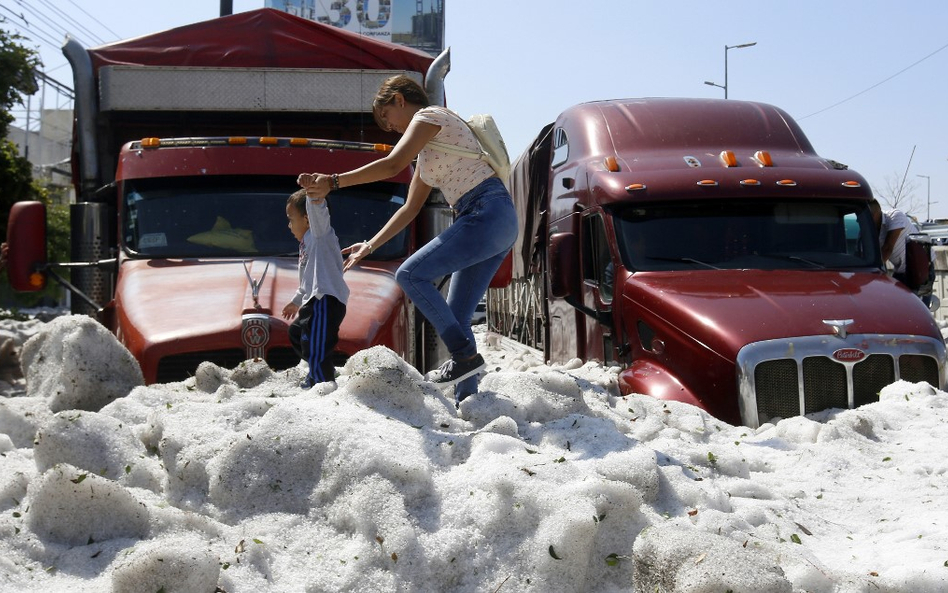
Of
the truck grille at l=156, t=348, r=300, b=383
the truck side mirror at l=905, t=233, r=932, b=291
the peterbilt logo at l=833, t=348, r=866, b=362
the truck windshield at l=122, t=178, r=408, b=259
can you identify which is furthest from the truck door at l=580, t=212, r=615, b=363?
the truck grille at l=156, t=348, r=300, b=383

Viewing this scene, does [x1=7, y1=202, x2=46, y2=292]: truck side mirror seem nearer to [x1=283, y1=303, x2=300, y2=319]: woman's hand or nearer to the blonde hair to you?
[x1=283, y1=303, x2=300, y2=319]: woman's hand

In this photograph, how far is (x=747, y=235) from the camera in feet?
25.9

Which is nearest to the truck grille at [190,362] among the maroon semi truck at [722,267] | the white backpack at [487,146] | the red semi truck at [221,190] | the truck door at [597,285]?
the red semi truck at [221,190]

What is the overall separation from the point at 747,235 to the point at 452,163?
371 cm

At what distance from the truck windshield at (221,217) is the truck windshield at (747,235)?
2.00m

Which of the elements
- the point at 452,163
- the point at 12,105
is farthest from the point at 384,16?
the point at 452,163

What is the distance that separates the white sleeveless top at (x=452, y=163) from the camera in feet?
16.0

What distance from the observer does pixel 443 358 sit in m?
7.83

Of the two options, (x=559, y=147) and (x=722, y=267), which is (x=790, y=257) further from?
(x=559, y=147)

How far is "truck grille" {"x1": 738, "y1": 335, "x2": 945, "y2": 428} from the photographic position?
629 cm

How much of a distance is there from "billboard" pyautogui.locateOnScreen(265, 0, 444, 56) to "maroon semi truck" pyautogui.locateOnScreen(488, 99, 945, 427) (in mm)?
37216

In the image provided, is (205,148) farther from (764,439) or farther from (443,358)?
(764,439)

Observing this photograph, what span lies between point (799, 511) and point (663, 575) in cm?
122

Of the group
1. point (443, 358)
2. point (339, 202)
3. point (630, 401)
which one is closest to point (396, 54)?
point (339, 202)
